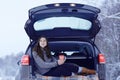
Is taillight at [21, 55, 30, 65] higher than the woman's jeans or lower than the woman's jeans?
higher

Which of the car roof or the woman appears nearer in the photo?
the woman

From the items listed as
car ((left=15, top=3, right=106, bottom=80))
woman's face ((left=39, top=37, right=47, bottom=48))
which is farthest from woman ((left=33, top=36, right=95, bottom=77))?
car ((left=15, top=3, right=106, bottom=80))

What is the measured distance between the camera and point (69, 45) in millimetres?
9500

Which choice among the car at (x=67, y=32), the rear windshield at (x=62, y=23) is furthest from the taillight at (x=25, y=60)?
the rear windshield at (x=62, y=23)

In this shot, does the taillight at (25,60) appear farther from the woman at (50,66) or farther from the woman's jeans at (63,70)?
the woman's jeans at (63,70)

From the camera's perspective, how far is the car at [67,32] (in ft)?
25.6

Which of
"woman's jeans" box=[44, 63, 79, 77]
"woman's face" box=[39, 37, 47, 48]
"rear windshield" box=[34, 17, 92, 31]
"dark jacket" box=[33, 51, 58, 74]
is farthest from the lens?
"rear windshield" box=[34, 17, 92, 31]

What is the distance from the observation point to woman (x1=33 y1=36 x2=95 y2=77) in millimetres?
7770

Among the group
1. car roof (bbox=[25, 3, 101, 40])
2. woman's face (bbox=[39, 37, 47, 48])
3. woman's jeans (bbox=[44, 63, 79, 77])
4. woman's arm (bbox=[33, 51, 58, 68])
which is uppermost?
car roof (bbox=[25, 3, 101, 40])

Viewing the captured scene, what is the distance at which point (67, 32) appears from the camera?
8781 mm

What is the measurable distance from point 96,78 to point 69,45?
77.6 inches

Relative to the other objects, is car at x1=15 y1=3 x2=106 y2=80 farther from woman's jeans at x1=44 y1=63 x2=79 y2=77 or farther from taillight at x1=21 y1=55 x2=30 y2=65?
woman's jeans at x1=44 y1=63 x2=79 y2=77

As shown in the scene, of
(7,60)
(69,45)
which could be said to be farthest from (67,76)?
(7,60)

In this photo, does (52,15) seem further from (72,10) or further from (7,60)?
(7,60)
